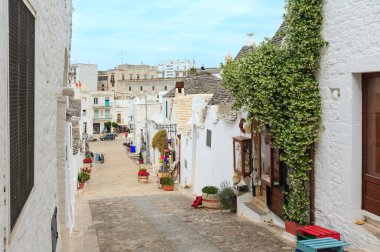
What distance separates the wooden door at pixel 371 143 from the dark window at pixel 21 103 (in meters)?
6.06

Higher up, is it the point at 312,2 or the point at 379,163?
the point at 312,2

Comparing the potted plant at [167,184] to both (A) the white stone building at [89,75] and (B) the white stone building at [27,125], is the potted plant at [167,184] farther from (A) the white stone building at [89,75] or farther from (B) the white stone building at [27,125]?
(A) the white stone building at [89,75]

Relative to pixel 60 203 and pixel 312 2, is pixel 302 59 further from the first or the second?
pixel 60 203

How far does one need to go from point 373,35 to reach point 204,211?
349 inches

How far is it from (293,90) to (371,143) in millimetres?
2014

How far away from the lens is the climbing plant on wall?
991cm

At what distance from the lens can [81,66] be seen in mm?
94000

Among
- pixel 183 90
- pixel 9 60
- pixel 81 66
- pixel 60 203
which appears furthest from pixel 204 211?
pixel 81 66

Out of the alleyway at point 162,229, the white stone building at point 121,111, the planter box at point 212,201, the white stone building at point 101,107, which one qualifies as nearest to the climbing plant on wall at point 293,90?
the alleyway at point 162,229

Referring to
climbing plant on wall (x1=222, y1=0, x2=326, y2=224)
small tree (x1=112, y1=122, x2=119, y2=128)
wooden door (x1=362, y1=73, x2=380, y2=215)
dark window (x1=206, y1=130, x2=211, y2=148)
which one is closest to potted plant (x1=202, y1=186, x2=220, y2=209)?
dark window (x1=206, y1=130, x2=211, y2=148)

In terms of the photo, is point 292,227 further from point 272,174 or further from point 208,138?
point 208,138

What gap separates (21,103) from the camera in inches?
169

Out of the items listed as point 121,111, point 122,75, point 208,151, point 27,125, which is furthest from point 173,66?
point 27,125

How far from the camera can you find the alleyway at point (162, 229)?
10.7 meters
